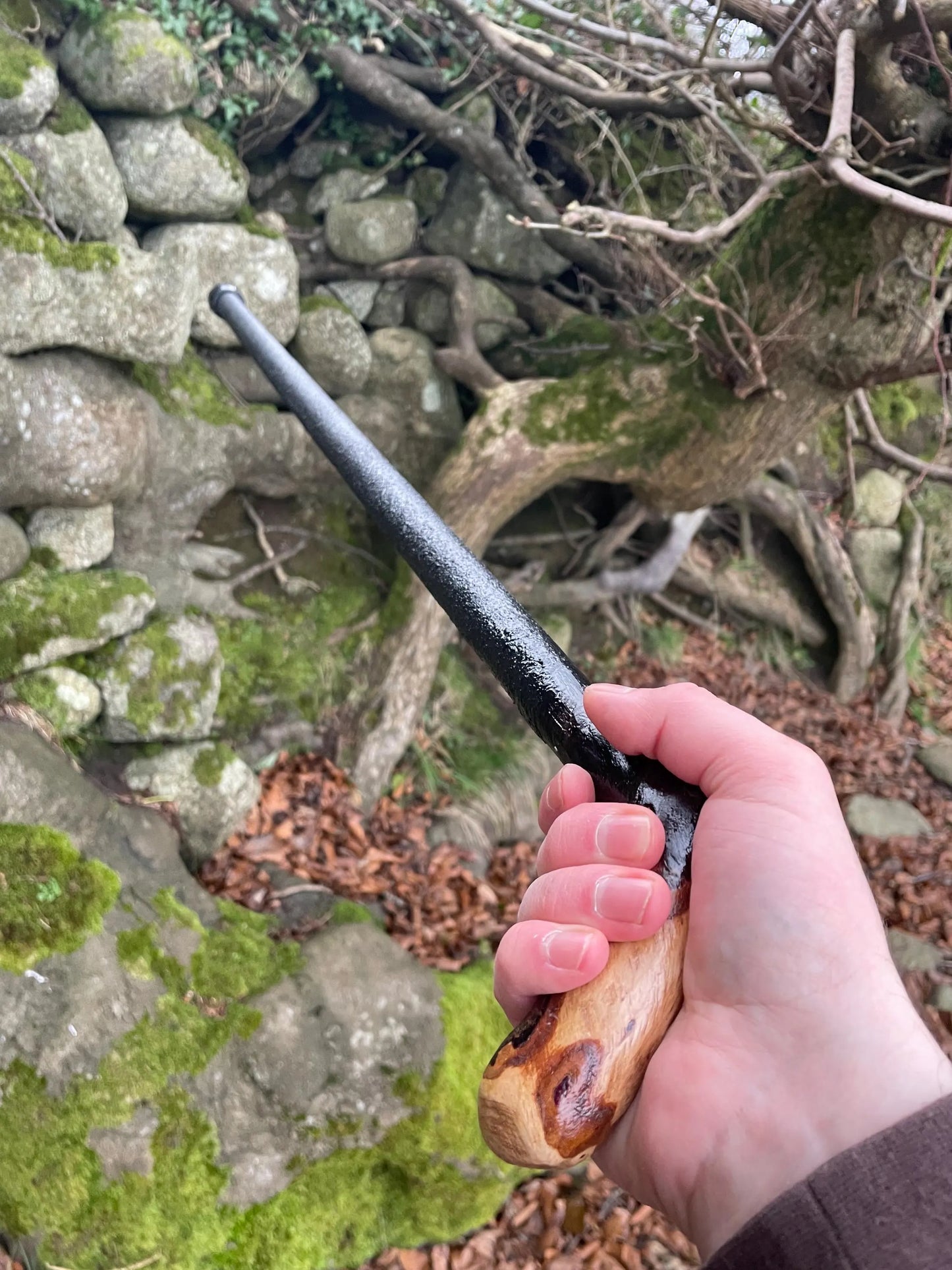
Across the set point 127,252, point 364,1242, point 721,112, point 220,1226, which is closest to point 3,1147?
point 220,1226

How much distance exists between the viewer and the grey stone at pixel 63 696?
355 centimetres

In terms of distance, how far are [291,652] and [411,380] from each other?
2.25 m

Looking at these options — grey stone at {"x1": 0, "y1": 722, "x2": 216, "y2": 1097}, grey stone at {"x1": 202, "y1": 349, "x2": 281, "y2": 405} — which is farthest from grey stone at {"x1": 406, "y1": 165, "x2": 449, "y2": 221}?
grey stone at {"x1": 0, "y1": 722, "x2": 216, "y2": 1097}

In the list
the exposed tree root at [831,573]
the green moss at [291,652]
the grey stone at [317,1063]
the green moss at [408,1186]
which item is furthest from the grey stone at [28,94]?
the exposed tree root at [831,573]

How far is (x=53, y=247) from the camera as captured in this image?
3.47 metres

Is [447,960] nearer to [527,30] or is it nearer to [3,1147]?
[3,1147]

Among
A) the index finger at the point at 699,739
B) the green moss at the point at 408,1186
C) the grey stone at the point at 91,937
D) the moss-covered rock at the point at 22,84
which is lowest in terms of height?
the green moss at the point at 408,1186

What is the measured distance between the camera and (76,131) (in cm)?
386

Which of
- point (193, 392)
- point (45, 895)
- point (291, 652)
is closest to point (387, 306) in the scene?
point (193, 392)

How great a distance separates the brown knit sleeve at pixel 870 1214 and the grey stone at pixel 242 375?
4.74 metres

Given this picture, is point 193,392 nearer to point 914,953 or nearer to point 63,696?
point 63,696

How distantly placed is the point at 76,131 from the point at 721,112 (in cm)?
415

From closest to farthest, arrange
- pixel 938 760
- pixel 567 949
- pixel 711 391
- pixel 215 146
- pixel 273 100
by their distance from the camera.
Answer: pixel 567 949, pixel 215 146, pixel 711 391, pixel 273 100, pixel 938 760

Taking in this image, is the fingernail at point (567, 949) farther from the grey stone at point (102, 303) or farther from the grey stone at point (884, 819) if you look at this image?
the grey stone at point (884, 819)
